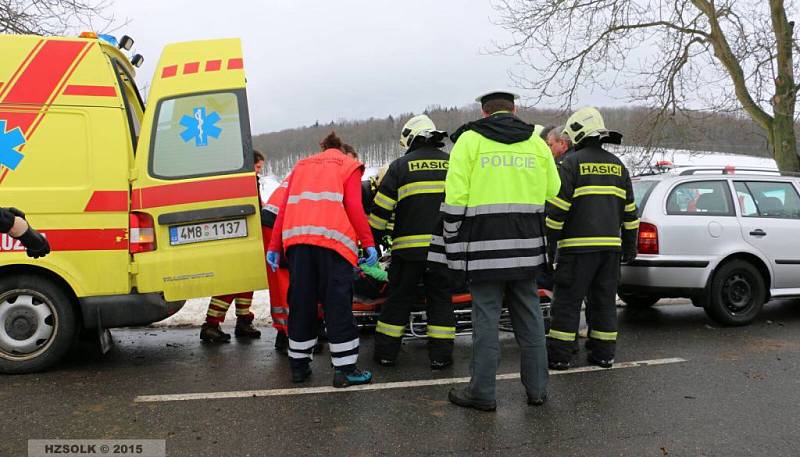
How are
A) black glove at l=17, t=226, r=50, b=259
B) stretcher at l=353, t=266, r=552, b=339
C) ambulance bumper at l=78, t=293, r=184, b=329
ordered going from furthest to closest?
stretcher at l=353, t=266, r=552, b=339
ambulance bumper at l=78, t=293, r=184, b=329
black glove at l=17, t=226, r=50, b=259

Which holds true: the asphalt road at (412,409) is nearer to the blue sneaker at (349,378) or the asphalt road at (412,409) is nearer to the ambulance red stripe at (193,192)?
the blue sneaker at (349,378)

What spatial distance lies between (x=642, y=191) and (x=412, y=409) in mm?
3838

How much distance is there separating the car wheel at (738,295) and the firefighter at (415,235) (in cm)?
307

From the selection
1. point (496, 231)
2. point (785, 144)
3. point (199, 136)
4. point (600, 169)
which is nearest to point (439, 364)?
point (496, 231)

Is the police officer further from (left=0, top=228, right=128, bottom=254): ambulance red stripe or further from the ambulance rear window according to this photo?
the ambulance rear window

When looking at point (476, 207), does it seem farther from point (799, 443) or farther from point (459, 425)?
point (799, 443)

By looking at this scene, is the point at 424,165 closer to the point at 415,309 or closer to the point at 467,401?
the point at 415,309

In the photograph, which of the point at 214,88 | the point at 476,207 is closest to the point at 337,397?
the point at 476,207

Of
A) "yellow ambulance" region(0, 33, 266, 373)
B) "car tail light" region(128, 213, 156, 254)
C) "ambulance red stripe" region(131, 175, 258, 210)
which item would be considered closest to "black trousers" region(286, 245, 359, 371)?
"yellow ambulance" region(0, 33, 266, 373)

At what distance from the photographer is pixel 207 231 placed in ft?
15.8

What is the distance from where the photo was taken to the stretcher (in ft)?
18.1

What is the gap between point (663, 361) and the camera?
5188 mm

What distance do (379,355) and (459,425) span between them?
4.92 feet

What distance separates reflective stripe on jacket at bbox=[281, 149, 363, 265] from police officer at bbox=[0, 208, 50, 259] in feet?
5.43
